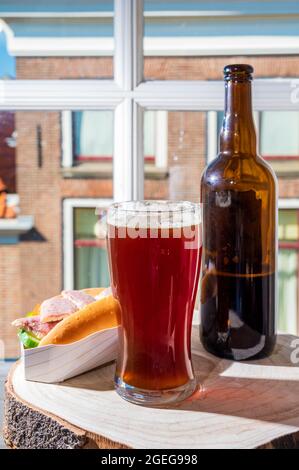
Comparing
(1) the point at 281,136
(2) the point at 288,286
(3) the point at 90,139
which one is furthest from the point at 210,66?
(1) the point at 281,136

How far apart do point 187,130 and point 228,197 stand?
378 inches

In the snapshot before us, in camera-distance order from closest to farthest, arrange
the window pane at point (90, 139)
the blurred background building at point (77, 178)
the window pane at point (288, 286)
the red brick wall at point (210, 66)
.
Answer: the red brick wall at point (210, 66) → the blurred background building at point (77, 178) → the window pane at point (288, 286) → the window pane at point (90, 139)

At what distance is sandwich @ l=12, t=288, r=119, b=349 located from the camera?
741mm

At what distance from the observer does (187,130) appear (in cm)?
1017

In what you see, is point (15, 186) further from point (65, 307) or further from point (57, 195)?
point (65, 307)

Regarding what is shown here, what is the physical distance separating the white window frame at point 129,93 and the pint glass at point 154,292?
Result: 47cm

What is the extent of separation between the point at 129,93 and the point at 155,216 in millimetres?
535

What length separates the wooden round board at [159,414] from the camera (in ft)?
1.97

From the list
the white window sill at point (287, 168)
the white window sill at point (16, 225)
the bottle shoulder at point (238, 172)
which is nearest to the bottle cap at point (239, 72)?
the bottle shoulder at point (238, 172)

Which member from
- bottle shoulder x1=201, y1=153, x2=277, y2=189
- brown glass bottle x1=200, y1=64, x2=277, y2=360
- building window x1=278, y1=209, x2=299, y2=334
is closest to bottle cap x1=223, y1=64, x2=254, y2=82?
brown glass bottle x1=200, y1=64, x2=277, y2=360

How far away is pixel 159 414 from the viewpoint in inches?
25.7

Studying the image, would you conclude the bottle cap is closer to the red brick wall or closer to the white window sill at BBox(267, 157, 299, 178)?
the red brick wall

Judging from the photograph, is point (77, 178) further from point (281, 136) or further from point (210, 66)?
point (210, 66)

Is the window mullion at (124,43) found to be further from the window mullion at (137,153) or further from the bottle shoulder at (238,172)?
the bottle shoulder at (238,172)
